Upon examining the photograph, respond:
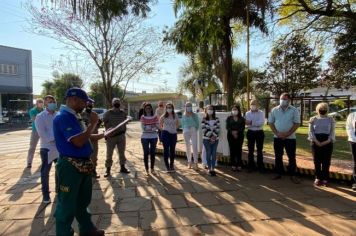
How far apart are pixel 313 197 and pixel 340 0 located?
9396 millimetres

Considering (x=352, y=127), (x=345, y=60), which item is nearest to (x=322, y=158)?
(x=352, y=127)

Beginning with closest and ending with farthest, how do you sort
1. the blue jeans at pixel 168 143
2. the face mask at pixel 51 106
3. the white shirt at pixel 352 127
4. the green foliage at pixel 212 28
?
the face mask at pixel 51 106, the white shirt at pixel 352 127, the blue jeans at pixel 168 143, the green foliage at pixel 212 28

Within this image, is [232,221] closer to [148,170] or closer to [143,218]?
[143,218]

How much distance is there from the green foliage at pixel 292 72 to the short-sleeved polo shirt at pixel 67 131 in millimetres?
26102

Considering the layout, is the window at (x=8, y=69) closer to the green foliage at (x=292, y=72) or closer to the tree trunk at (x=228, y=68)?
the green foliage at (x=292, y=72)

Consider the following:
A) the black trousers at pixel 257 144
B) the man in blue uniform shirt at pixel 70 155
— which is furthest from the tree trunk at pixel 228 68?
the man in blue uniform shirt at pixel 70 155

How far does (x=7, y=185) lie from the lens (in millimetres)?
8047

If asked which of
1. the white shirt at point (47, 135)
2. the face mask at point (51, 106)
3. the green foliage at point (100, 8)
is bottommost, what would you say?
the white shirt at point (47, 135)

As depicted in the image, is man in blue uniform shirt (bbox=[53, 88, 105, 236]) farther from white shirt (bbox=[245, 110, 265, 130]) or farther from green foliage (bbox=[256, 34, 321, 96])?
green foliage (bbox=[256, 34, 321, 96])

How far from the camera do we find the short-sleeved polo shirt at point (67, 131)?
13.5 ft

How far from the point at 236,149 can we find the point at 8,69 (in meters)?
35.0

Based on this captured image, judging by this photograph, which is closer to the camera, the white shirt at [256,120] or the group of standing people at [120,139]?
the group of standing people at [120,139]

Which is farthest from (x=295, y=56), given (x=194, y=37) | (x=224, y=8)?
(x=224, y=8)

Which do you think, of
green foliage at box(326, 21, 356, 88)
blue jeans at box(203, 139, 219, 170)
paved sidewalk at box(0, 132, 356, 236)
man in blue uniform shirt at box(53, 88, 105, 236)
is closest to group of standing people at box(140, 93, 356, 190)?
blue jeans at box(203, 139, 219, 170)
